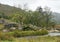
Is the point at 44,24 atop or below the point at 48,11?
below

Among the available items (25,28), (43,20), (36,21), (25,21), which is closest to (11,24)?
(25,28)

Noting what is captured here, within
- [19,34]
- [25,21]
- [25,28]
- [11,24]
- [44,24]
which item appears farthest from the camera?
[44,24]

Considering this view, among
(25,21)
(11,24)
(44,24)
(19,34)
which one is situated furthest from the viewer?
(44,24)

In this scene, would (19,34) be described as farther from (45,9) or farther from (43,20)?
(45,9)

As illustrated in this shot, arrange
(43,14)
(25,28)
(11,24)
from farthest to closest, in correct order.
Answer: (43,14) < (11,24) < (25,28)

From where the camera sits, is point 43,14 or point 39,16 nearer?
point 39,16

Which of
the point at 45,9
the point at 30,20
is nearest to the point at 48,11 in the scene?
the point at 45,9

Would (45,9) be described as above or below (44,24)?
above

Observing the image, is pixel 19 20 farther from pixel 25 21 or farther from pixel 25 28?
pixel 25 28

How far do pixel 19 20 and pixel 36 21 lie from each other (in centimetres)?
766

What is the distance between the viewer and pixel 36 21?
8062 centimetres

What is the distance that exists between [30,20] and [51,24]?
1287 cm

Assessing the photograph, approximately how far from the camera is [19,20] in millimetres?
78000

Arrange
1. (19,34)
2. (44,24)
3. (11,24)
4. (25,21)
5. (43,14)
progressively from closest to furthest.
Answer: (19,34) → (11,24) → (25,21) → (44,24) → (43,14)
